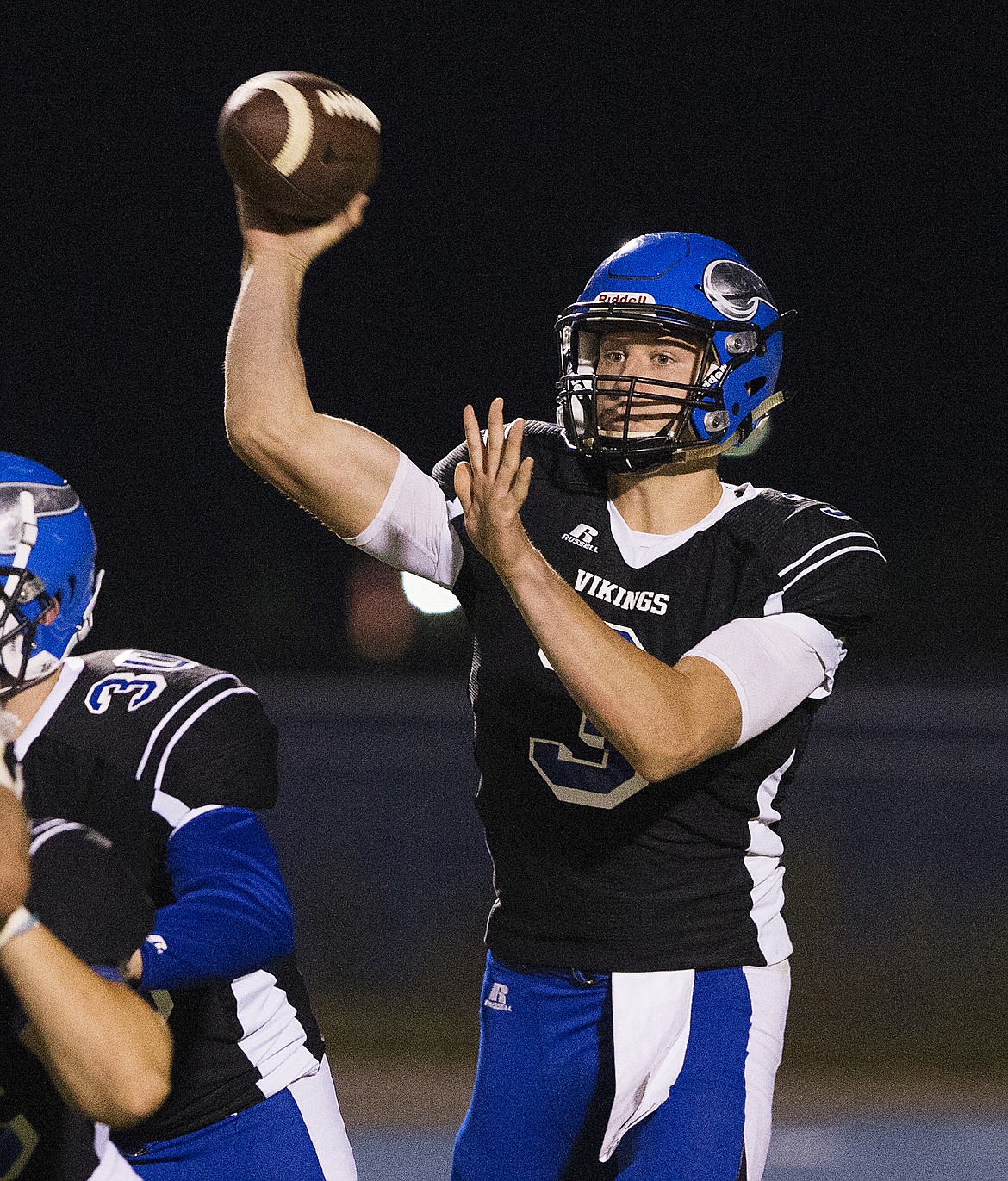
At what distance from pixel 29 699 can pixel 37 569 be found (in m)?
0.15

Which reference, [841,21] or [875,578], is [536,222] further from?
[875,578]

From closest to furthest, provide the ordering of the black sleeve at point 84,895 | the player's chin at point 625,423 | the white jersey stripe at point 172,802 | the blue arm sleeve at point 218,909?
the black sleeve at point 84,895 < the blue arm sleeve at point 218,909 < the white jersey stripe at point 172,802 < the player's chin at point 625,423

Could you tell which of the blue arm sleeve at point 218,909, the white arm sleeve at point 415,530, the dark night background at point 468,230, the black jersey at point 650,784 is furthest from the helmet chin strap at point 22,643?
the dark night background at point 468,230

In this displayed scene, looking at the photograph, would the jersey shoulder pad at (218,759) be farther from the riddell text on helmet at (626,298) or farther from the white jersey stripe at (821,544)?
the riddell text on helmet at (626,298)

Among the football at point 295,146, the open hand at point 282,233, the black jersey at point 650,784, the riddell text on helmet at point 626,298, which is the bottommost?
the black jersey at point 650,784

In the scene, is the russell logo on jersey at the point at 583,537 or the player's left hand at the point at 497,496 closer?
the player's left hand at the point at 497,496

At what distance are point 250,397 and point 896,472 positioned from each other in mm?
6751

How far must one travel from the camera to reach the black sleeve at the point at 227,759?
5.27 ft

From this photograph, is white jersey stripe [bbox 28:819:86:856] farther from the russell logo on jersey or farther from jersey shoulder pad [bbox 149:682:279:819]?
the russell logo on jersey

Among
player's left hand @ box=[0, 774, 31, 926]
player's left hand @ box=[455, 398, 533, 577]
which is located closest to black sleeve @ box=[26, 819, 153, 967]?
player's left hand @ box=[0, 774, 31, 926]

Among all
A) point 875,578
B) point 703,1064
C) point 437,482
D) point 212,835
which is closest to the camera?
point 212,835

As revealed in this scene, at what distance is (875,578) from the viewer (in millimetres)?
2109

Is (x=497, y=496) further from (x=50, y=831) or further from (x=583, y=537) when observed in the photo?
(x=50, y=831)

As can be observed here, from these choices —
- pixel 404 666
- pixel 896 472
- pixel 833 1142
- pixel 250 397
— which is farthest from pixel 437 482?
pixel 896 472
